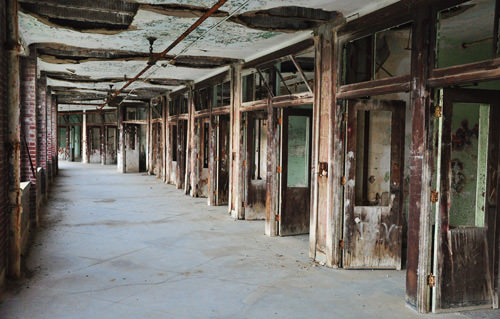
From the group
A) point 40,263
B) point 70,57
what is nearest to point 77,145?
point 70,57

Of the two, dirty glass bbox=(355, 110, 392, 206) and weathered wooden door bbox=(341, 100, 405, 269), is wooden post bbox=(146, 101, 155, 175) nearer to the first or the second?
dirty glass bbox=(355, 110, 392, 206)

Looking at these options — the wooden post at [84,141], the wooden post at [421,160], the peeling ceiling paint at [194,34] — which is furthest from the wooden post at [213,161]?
the wooden post at [84,141]

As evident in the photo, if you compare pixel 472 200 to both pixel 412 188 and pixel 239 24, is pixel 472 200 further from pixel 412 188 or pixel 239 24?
pixel 239 24

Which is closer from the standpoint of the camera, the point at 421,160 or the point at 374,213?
the point at 421,160

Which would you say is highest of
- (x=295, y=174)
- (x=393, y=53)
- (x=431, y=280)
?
(x=393, y=53)

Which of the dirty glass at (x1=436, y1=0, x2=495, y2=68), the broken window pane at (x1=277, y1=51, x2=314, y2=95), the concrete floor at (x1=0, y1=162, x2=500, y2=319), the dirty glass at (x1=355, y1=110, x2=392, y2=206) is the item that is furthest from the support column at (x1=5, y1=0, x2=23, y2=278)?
the dirty glass at (x1=436, y1=0, x2=495, y2=68)

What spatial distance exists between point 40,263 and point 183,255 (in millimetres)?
1816

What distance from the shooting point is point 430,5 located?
12.5 feet

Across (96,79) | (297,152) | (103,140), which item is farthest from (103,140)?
(297,152)

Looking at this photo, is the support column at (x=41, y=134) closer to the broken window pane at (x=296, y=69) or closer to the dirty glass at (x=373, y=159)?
the broken window pane at (x=296, y=69)

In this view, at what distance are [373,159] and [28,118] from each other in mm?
5742

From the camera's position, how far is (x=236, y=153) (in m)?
8.53

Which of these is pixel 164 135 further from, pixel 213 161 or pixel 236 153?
pixel 236 153

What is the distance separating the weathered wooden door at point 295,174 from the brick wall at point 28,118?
14.1ft
